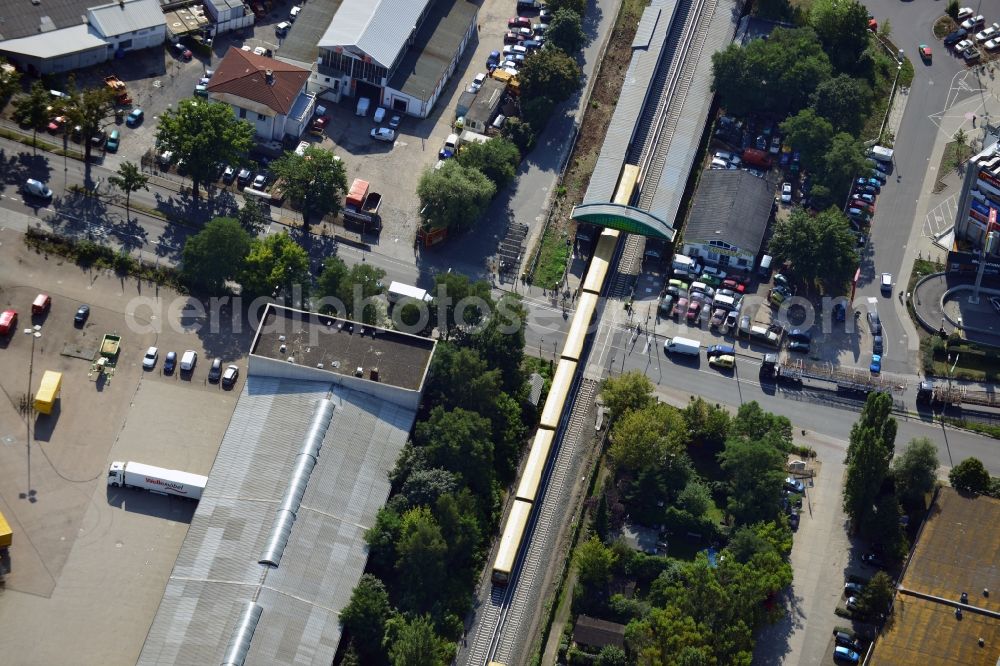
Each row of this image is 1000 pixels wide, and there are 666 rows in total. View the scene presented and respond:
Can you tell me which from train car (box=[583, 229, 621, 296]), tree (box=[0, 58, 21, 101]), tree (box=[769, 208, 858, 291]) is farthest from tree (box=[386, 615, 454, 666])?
tree (box=[0, 58, 21, 101])

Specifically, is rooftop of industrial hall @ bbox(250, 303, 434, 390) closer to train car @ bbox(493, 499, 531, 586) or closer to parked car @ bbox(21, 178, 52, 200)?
train car @ bbox(493, 499, 531, 586)

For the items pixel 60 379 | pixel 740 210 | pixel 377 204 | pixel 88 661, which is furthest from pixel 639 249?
pixel 88 661

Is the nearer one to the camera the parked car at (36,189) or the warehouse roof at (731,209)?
the parked car at (36,189)

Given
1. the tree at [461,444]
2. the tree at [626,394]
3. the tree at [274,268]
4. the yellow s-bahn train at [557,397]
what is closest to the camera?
the yellow s-bahn train at [557,397]

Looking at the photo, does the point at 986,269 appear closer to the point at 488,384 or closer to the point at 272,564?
the point at 488,384

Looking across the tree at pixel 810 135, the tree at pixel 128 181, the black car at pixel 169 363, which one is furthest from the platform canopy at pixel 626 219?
the tree at pixel 128 181

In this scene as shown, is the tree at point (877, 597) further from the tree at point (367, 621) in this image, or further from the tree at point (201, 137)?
the tree at point (201, 137)

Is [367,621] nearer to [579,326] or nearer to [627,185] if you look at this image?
[579,326]
